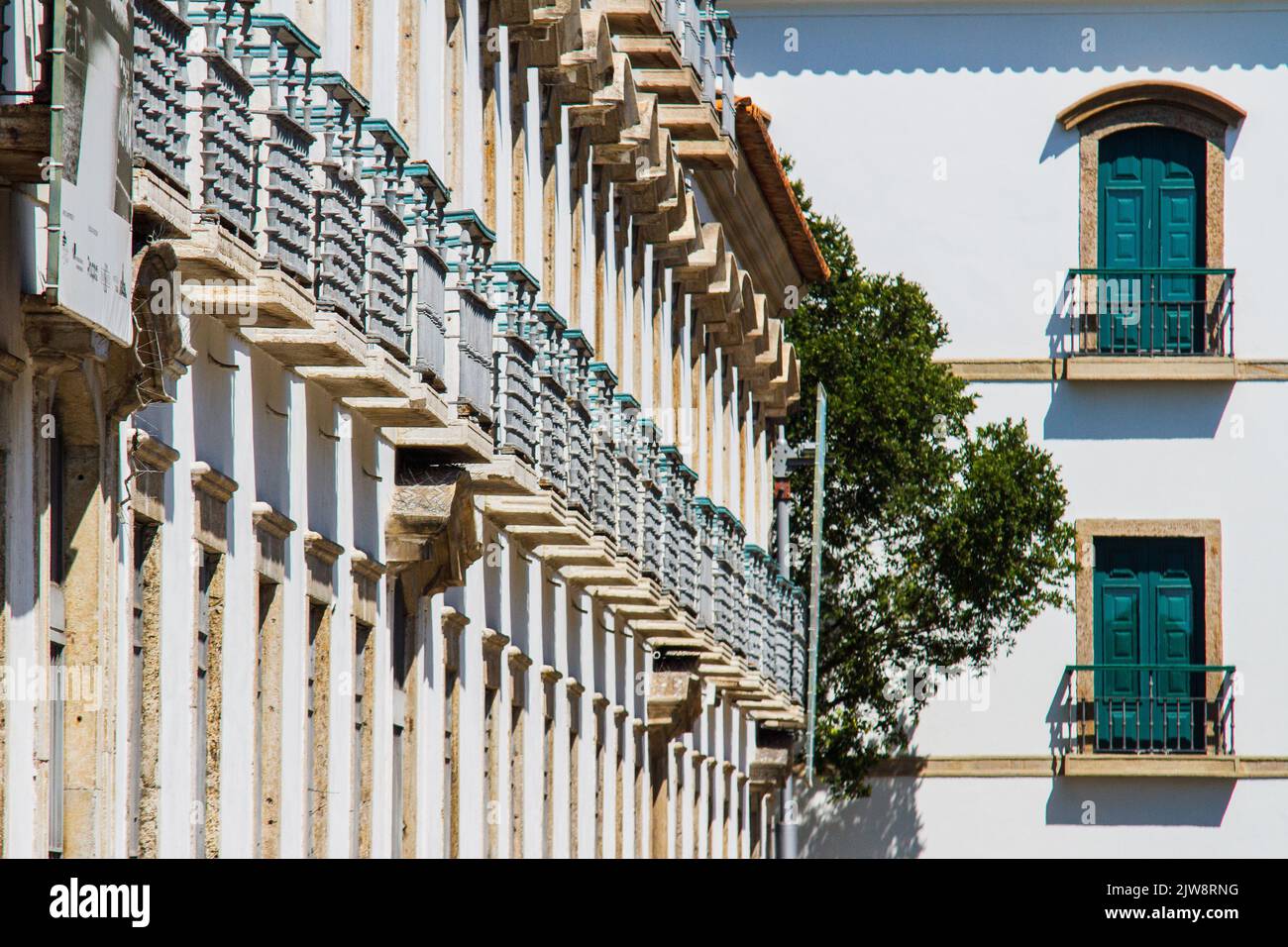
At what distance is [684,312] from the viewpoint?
98.0ft

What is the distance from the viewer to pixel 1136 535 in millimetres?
39656

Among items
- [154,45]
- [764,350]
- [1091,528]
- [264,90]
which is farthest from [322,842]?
[1091,528]

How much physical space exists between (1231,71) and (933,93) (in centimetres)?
355

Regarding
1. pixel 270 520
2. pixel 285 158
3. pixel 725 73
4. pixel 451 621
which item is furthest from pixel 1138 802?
pixel 285 158

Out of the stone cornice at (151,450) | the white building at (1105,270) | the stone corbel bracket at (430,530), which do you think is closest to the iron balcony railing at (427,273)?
the stone corbel bracket at (430,530)

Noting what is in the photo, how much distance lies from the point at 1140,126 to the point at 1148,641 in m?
6.17

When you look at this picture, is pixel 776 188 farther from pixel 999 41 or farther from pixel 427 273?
pixel 427 273

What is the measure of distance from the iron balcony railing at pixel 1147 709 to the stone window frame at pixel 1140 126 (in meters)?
4.87

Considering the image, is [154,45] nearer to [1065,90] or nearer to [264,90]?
[264,90]

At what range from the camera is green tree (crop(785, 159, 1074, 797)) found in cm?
3600

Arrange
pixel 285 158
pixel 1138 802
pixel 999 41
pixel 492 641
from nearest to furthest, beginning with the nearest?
pixel 285 158, pixel 492 641, pixel 1138 802, pixel 999 41

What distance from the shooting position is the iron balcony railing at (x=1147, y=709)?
38812 millimetres

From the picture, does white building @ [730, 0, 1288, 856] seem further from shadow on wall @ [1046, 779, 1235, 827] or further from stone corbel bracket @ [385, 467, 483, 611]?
stone corbel bracket @ [385, 467, 483, 611]
